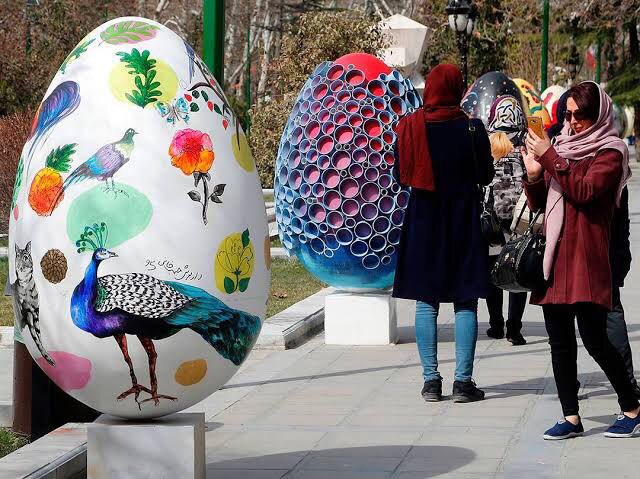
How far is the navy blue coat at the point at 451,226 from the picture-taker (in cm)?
774

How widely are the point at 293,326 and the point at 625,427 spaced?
12.6 feet

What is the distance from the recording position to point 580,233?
21.6 ft

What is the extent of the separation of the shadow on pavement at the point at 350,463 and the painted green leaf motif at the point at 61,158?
1717 mm

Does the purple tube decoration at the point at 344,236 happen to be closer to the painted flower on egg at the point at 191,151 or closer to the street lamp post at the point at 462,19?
the painted flower on egg at the point at 191,151

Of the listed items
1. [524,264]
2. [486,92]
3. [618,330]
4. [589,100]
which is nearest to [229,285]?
[524,264]

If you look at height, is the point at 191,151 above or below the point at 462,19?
below

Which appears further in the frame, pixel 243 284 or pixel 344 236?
pixel 344 236

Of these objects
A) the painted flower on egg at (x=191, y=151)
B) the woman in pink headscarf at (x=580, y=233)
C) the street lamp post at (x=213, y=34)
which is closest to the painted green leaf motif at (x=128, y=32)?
the painted flower on egg at (x=191, y=151)

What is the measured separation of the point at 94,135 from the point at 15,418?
89.5 inches

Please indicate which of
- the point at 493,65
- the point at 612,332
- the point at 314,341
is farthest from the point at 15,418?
the point at 493,65

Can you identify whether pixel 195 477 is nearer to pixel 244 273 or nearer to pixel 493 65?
pixel 244 273

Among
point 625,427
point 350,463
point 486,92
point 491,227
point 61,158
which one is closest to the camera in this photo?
point 61,158

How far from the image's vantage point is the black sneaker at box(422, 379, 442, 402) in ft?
25.7

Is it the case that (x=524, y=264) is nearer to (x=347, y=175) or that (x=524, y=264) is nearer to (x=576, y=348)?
(x=576, y=348)
